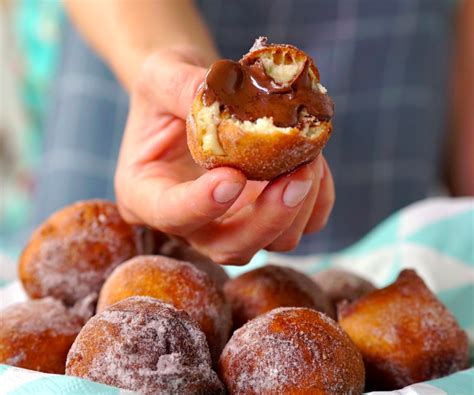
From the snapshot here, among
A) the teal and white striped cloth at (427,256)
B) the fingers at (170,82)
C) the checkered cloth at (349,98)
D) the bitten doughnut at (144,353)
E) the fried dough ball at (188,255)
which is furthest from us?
the checkered cloth at (349,98)

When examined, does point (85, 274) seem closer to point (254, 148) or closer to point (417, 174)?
point (254, 148)

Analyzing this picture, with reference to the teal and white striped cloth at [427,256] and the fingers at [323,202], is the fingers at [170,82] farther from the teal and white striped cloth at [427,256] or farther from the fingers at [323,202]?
the teal and white striped cloth at [427,256]

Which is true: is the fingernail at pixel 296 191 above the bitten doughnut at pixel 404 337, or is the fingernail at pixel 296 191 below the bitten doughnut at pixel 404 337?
above

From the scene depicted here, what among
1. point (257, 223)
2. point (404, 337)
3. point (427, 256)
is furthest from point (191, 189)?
point (427, 256)

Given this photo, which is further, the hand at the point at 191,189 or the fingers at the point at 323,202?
the fingers at the point at 323,202

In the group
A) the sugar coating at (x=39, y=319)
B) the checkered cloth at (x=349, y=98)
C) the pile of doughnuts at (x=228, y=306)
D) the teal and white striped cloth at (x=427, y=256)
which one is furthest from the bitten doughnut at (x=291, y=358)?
the checkered cloth at (x=349, y=98)

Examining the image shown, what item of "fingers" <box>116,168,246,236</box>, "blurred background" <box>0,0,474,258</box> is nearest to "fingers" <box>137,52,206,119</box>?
"fingers" <box>116,168,246,236</box>

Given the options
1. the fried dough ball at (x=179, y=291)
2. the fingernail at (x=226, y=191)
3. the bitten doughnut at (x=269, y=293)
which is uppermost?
the fingernail at (x=226, y=191)

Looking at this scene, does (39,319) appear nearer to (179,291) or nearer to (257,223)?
(179,291)
